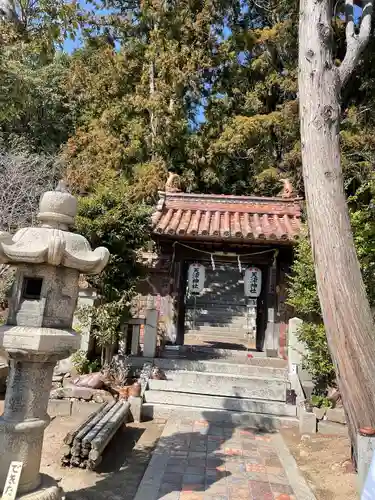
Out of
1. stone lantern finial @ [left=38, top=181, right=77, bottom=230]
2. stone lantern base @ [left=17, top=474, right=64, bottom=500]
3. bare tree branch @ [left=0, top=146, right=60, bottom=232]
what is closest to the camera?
stone lantern base @ [left=17, top=474, right=64, bottom=500]

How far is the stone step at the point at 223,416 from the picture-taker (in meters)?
6.95

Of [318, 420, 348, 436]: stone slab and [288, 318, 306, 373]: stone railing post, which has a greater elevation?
[288, 318, 306, 373]: stone railing post

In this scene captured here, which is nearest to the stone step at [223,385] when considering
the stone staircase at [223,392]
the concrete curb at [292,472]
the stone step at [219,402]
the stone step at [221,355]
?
the stone staircase at [223,392]

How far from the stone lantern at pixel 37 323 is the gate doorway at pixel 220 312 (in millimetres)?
11860

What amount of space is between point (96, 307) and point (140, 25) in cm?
1486

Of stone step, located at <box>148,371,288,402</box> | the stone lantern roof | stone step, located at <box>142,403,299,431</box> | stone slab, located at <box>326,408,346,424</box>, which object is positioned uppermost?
the stone lantern roof

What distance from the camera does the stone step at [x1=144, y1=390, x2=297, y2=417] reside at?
7.25 meters

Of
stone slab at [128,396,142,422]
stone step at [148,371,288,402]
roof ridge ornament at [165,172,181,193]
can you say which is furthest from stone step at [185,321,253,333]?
stone slab at [128,396,142,422]

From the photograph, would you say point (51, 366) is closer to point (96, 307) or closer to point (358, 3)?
point (96, 307)

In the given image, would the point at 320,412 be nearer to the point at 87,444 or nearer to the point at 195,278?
the point at 87,444

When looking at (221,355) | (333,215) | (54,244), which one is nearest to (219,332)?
(221,355)

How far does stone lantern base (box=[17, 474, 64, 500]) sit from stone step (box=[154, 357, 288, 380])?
16.6ft

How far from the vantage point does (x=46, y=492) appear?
3363 millimetres

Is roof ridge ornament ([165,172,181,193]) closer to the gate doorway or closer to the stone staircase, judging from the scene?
the gate doorway
